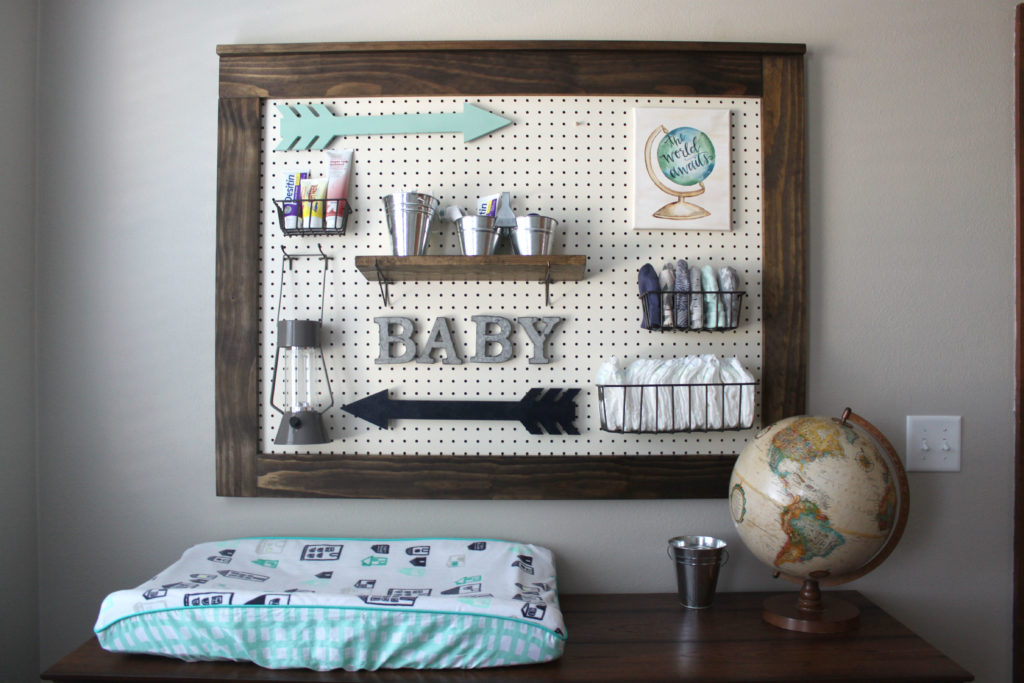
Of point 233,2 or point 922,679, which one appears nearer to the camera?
point 922,679

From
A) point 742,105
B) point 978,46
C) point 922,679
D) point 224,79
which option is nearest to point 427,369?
point 224,79

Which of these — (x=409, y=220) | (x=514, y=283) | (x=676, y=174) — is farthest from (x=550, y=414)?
(x=676, y=174)

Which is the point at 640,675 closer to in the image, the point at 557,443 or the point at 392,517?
the point at 557,443

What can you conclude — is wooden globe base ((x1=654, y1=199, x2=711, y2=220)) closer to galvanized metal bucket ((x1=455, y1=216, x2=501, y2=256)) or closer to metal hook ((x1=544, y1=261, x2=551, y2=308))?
metal hook ((x1=544, y1=261, x2=551, y2=308))

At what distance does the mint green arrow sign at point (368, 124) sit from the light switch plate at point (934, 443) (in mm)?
1326

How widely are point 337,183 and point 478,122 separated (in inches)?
15.5

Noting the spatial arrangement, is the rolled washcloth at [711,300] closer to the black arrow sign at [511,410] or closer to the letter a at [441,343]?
the black arrow sign at [511,410]

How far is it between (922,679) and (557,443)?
34.5 inches

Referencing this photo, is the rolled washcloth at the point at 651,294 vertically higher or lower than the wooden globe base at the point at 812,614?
higher

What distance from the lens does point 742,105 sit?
5.55ft

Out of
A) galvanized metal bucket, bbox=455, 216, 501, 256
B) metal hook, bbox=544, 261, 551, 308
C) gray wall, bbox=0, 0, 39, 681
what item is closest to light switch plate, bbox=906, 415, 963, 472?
metal hook, bbox=544, 261, 551, 308

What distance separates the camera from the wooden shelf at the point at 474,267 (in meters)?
1.50

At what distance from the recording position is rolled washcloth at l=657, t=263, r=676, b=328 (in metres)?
1.57

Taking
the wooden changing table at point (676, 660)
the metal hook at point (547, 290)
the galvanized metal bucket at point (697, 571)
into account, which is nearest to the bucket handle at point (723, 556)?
the galvanized metal bucket at point (697, 571)
